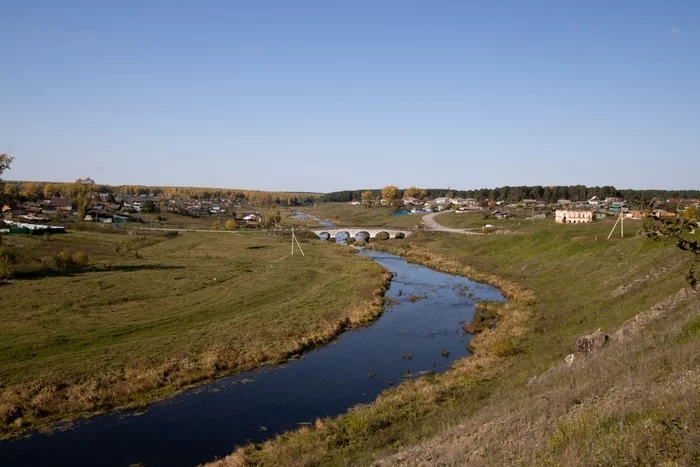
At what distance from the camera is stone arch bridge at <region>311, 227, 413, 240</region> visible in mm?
97562

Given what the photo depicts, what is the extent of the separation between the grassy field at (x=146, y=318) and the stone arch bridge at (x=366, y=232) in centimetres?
3325

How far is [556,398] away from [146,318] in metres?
28.0

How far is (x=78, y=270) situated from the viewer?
2023 inches

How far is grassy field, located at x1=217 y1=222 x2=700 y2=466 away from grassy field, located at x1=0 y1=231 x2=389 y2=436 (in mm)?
8991

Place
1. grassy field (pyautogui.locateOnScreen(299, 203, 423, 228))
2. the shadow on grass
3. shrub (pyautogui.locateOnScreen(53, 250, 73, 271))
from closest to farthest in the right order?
the shadow on grass
shrub (pyautogui.locateOnScreen(53, 250, 73, 271))
grassy field (pyautogui.locateOnScreen(299, 203, 423, 228))

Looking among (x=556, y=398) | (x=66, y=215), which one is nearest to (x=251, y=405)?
(x=556, y=398)

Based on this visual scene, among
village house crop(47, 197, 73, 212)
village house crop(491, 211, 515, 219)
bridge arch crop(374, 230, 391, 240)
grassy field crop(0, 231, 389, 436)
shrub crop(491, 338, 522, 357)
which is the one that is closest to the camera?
grassy field crop(0, 231, 389, 436)

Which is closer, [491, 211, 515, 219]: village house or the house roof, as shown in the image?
[491, 211, 515, 219]: village house

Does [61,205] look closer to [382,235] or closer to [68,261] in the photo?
[382,235]

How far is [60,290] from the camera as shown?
135 ft

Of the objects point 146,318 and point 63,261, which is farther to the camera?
point 63,261

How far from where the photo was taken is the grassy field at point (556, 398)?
9.28m

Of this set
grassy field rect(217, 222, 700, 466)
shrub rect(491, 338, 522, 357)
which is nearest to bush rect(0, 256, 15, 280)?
grassy field rect(217, 222, 700, 466)

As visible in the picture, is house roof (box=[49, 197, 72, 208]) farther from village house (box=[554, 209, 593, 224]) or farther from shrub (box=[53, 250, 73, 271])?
village house (box=[554, 209, 593, 224])
